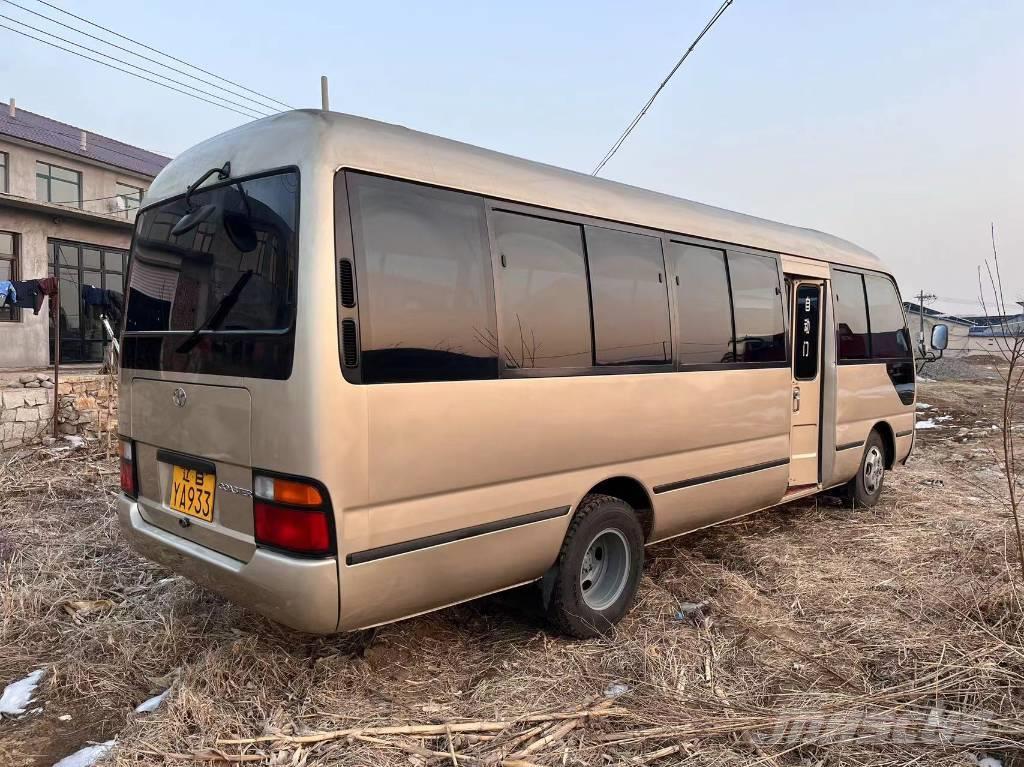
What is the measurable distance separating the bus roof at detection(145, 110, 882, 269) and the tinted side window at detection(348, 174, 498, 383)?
0.32ft

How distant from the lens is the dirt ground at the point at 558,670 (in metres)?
2.66

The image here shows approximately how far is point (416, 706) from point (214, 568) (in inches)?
41.4

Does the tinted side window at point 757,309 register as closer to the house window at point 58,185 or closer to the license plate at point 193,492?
the license plate at point 193,492

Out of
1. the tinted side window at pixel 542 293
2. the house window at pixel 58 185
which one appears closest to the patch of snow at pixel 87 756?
the tinted side window at pixel 542 293

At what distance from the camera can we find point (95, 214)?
17.1 m

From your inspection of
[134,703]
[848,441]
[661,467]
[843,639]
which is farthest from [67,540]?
[848,441]

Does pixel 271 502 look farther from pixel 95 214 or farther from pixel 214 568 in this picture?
pixel 95 214

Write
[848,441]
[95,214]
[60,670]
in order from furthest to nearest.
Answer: [95,214], [848,441], [60,670]

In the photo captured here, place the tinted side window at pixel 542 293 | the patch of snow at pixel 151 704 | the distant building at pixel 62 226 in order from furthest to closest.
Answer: the distant building at pixel 62 226 < the tinted side window at pixel 542 293 < the patch of snow at pixel 151 704

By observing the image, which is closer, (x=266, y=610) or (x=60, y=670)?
(x=266, y=610)

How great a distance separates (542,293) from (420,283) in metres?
0.74

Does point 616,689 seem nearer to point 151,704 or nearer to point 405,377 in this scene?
point 405,377

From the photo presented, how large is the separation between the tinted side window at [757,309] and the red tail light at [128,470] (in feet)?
12.3

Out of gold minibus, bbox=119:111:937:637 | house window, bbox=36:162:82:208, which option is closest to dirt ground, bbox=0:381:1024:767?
gold minibus, bbox=119:111:937:637
